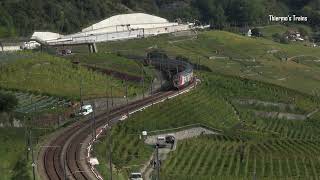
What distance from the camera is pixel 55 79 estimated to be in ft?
260

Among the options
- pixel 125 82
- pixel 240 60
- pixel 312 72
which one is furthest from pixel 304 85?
pixel 125 82

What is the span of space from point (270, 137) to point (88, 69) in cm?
3111

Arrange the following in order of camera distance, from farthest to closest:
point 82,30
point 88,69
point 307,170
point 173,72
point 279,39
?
point 279,39 < point 82,30 < point 173,72 < point 88,69 < point 307,170

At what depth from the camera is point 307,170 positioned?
176ft

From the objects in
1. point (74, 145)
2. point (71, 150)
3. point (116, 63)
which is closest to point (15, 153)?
point (71, 150)

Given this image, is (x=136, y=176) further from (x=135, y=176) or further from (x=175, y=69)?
(x=175, y=69)

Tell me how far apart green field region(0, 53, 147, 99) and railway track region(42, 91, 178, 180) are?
8.27 meters

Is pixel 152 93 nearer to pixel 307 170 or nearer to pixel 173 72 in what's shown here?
pixel 173 72

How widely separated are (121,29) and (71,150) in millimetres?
114454

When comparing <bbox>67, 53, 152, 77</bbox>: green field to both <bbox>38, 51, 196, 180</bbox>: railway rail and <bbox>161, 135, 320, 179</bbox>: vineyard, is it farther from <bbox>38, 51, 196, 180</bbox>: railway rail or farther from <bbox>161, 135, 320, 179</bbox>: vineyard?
<bbox>161, 135, 320, 179</bbox>: vineyard

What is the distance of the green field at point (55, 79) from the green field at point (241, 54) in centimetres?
3313

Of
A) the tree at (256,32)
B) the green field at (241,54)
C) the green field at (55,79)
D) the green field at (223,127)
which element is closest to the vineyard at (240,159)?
the green field at (223,127)

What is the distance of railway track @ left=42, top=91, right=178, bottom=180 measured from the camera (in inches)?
1745

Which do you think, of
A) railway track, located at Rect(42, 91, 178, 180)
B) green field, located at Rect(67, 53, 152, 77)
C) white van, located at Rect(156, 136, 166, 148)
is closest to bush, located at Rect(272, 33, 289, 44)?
green field, located at Rect(67, 53, 152, 77)
